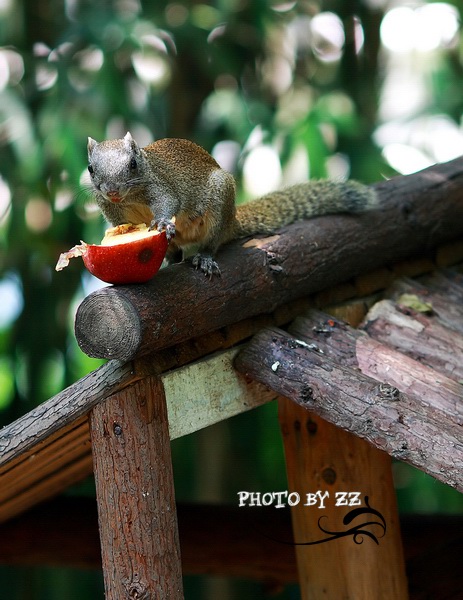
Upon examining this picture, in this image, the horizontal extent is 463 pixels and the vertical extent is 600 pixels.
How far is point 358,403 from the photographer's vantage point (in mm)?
1891

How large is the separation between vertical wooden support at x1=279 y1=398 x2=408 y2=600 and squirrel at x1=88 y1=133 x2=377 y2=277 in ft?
1.86

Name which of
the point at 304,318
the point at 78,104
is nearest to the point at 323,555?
the point at 304,318

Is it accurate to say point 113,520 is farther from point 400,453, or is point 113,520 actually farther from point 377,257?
point 377,257

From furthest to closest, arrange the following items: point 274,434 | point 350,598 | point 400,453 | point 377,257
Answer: point 274,434, point 377,257, point 350,598, point 400,453

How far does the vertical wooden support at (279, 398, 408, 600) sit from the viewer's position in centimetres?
233

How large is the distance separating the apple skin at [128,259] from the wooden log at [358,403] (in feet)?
1.35

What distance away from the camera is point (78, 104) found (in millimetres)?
3410

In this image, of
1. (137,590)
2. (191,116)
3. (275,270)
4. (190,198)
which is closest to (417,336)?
(275,270)

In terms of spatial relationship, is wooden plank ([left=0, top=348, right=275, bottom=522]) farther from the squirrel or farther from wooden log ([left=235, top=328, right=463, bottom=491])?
the squirrel

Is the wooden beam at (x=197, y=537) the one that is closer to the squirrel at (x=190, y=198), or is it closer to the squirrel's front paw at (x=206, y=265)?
the squirrel at (x=190, y=198)

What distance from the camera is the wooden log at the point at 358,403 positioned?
1716 millimetres

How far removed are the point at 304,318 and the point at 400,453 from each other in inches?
27.2

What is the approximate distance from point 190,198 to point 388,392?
0.82 meters

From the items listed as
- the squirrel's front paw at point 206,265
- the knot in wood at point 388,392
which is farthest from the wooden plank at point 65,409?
the knot in wood at point 388,392
